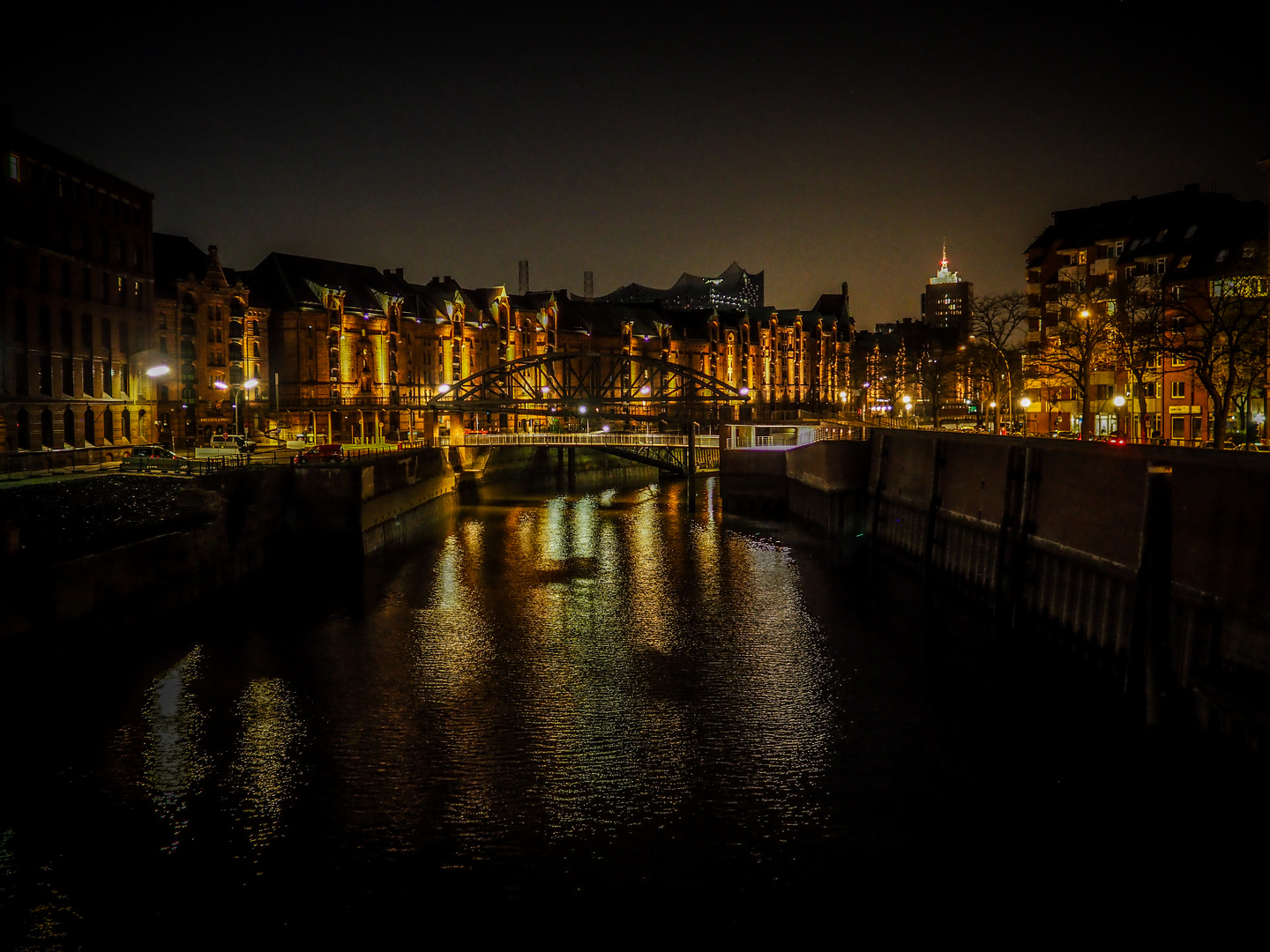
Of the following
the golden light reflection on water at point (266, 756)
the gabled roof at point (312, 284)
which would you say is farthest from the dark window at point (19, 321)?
the golden light reflection on water at point (266, 756)

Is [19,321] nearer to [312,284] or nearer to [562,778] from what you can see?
[312,284]

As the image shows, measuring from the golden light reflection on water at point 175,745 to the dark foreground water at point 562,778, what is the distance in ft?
0.25

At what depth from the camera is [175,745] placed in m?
18.0

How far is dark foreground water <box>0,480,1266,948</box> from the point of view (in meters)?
13.1

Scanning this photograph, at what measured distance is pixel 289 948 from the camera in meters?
12.0

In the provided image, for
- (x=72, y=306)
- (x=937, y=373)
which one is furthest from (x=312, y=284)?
(x=937, y=373)

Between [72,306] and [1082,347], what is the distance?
51539 millimetres

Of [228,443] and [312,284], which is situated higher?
[312,284]

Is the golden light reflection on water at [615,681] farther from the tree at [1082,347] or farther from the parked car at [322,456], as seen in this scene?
the tree at [1082,347]

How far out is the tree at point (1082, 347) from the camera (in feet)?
164

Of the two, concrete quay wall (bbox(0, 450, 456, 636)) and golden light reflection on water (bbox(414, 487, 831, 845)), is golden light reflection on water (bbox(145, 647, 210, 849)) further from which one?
golden light reflection on water (bbox(414, 487, 831, 845))

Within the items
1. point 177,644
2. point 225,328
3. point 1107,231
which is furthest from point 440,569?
point 1107,231

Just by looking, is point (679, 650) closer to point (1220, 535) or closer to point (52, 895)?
point (1220, 535)

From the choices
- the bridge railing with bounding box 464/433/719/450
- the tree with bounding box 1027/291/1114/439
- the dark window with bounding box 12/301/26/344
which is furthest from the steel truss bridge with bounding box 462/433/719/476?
the dark window with bounding box 12/301/26/344
